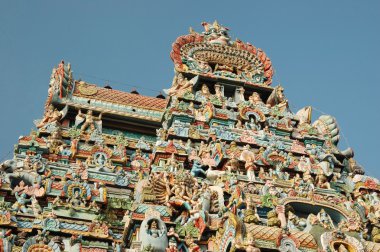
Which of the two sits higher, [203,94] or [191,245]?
[203,94]

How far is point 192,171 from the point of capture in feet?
76.5

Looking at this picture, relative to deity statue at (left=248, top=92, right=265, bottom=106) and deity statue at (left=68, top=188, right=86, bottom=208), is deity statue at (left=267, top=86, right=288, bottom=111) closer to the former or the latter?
deity statue at (left=248, top=92, right=265, bottom=106)

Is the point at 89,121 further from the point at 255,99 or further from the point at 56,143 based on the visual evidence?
the point at 255,99

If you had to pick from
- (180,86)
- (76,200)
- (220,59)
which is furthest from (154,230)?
(220,59)

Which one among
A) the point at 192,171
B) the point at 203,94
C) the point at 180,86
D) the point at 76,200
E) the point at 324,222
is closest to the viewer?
the point at 324,222

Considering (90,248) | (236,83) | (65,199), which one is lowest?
(90,248)

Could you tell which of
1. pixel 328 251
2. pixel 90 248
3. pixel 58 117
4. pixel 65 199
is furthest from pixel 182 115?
pixel 328 251

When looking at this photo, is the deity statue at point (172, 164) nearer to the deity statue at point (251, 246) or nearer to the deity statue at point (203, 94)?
the deity statue at point (203, 94)

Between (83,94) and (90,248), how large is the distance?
1210 cm

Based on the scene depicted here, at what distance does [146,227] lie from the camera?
1767 cm

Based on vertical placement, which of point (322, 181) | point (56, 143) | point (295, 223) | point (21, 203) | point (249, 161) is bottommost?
point (21, 203)

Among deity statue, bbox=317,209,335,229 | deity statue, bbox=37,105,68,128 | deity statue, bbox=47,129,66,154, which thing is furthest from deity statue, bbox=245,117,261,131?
deity statue, bbox=317,209,335,229

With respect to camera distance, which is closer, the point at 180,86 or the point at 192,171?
the point at 192,171

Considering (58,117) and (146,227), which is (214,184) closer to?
(146,227)
